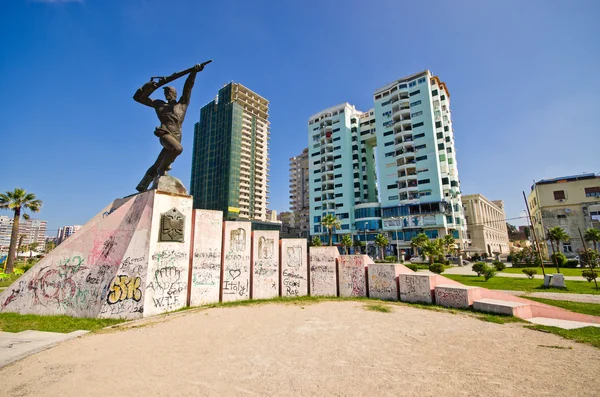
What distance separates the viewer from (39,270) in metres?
9.98

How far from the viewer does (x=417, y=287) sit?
12.4 metres

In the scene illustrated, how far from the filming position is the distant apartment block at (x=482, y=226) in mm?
69438

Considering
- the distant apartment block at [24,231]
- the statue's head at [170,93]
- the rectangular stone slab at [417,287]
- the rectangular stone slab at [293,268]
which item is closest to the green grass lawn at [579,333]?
the rectangular stone slab at [417,287]

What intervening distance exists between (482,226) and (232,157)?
71912 mm

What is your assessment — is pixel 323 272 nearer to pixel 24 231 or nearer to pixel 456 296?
pixel 456 296

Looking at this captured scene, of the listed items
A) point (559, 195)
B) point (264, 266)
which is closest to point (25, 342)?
point (264, 266)

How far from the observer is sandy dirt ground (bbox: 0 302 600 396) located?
4621 millimetres

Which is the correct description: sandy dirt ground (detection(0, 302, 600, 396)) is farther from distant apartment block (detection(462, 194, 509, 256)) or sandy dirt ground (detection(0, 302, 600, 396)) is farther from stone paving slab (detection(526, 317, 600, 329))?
distant apartment block (detection(462, 194, 509, 256))

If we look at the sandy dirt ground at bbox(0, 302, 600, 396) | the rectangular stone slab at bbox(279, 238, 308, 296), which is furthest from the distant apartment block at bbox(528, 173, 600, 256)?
the sandy dirt ground at bbox(0, 302, 600, 396)

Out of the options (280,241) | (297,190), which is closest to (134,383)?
A: (280,241)

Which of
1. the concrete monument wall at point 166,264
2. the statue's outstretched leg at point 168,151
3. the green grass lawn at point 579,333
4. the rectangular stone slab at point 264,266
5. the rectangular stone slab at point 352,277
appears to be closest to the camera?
the green grass lawn at point 579,333

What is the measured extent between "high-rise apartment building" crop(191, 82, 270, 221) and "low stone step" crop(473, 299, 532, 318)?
7103 cm

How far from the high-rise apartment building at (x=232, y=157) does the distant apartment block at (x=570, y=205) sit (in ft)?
231

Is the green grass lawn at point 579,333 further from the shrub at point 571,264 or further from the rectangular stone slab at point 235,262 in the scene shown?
the shrub at point 571,264
